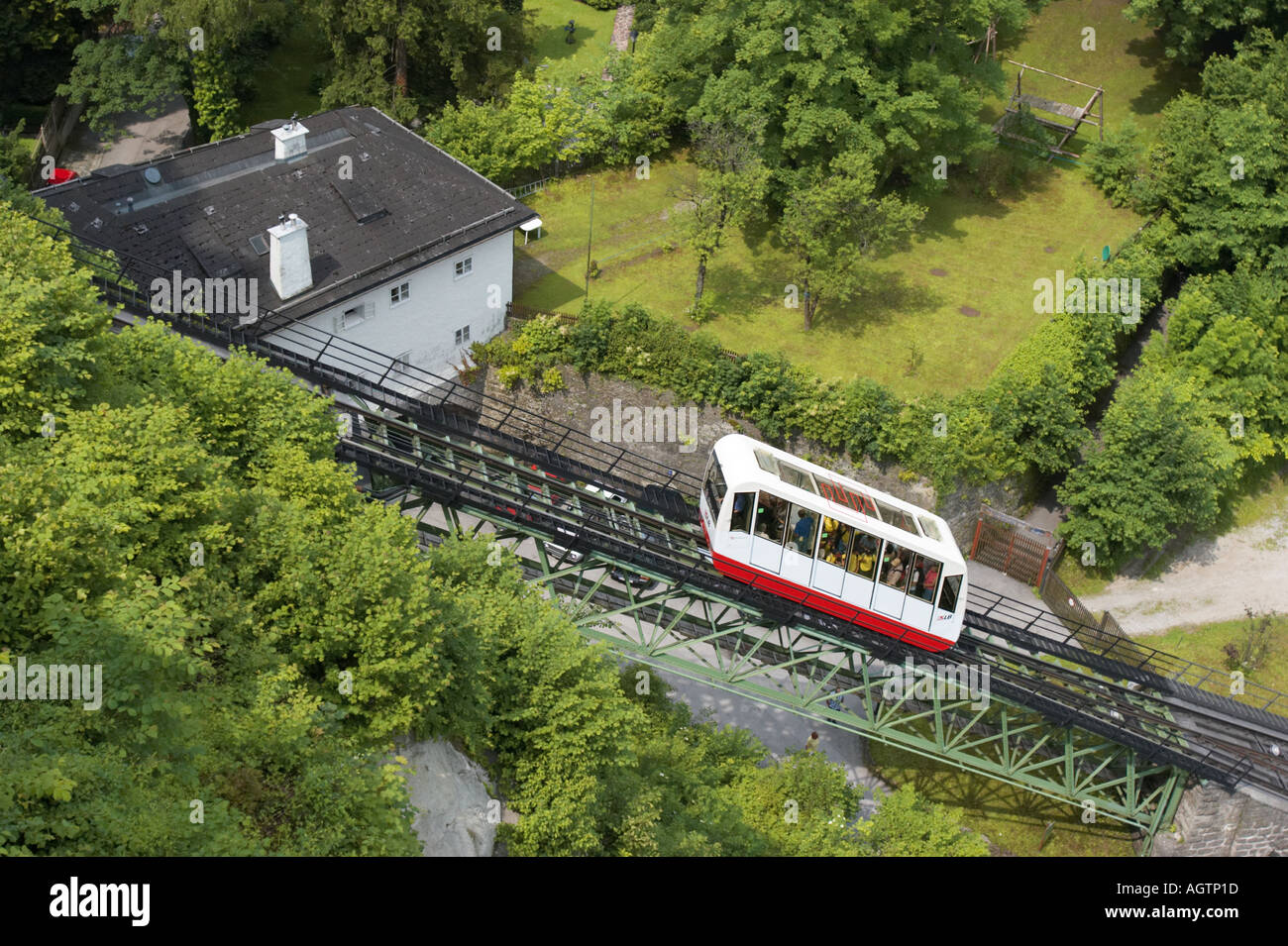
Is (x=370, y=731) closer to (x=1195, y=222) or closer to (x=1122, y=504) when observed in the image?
(x=1122, y=504)

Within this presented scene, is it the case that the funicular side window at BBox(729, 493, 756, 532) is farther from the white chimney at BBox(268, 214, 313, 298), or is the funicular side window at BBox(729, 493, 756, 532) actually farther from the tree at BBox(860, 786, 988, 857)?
the white chimney at BBox(268, 214, 313, 298)

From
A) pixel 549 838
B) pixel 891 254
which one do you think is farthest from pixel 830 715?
pixel 891 254

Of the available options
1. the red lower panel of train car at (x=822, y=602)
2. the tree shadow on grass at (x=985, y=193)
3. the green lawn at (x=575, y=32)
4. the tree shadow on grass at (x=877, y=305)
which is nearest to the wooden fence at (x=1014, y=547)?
the tree shadow on grass at (x=877, y=305)

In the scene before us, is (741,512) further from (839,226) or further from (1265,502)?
(1265,502)

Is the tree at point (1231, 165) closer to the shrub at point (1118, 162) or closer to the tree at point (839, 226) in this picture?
the shrub at point (1118, 162)

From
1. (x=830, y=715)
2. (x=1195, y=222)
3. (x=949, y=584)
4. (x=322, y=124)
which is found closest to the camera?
(x=949, y=584)

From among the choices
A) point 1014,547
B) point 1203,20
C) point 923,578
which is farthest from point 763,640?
point 1203,20
